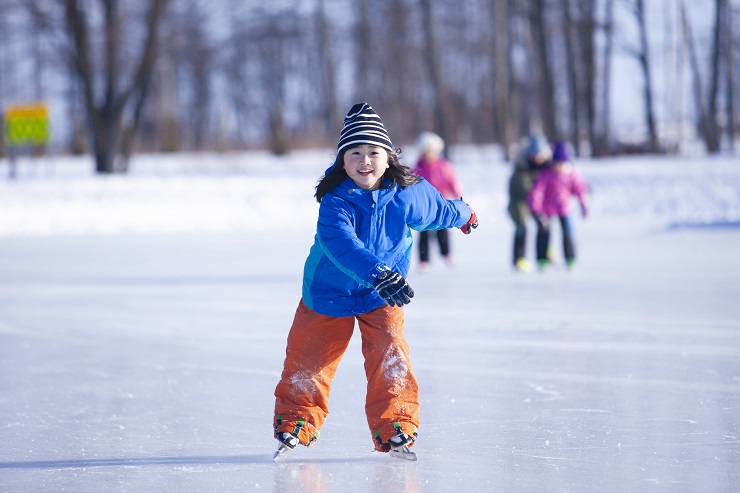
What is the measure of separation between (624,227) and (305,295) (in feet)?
35.8

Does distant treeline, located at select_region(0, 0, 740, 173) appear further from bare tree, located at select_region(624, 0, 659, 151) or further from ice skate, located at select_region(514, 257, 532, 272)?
ice skate, located at select_region(514, 257, 532, 272)

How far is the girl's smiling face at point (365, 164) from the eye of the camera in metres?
3.06

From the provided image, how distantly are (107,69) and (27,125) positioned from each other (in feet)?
7.10

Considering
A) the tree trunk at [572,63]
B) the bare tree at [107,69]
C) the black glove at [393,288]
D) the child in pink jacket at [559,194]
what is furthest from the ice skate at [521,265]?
the tree trunk at [572,63]

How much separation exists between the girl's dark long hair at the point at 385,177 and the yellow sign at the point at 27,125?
17221mm

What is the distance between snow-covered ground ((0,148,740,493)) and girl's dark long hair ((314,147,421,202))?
2.82ft

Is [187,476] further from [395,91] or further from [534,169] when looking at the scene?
[395,91]

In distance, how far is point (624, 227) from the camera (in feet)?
44.3

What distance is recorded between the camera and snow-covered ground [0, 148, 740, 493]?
10.1ft

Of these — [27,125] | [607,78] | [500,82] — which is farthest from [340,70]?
[27,125]

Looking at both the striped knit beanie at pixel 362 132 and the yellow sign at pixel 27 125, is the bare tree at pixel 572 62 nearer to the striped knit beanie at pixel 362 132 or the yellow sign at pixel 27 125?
the yellow sign at pixel 27 125

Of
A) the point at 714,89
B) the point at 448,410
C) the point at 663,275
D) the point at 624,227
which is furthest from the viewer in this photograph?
the point at 714,89

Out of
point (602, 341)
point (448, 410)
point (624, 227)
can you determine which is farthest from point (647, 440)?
point (624, 227)

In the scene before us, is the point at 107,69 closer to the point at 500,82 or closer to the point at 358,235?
the point at 500,82
